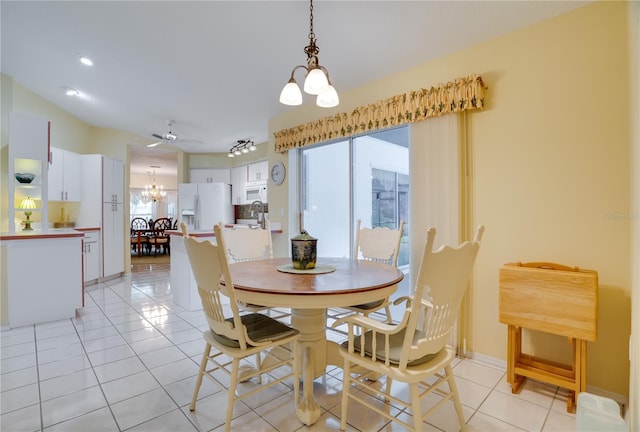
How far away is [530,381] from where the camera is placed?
2.09 m

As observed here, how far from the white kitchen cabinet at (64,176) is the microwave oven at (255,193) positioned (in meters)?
2.83

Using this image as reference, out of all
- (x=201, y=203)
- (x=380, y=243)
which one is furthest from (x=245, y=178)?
(x=380, y=243)

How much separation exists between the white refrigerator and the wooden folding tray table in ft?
18.5

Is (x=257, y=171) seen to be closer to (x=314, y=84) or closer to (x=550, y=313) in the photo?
(x=314, y=84)

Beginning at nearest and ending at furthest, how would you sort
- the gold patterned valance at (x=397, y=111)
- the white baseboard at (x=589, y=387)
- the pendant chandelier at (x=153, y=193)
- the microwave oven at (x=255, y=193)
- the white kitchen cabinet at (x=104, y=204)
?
the white baseboard at (x=589, y=387) → the gold patterned valance at (x=397, y=111) → the white kitchen cabinet at (x=104, y=204) → the microwave oven at (x=255, y=193) → the pendant chandelier at (x=153, y=193)

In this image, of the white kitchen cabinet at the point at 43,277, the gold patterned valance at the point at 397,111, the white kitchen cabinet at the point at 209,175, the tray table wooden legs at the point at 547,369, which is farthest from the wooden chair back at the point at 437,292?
the white kitchen cabinet at the point at 209,175

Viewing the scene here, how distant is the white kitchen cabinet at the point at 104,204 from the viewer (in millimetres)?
4922

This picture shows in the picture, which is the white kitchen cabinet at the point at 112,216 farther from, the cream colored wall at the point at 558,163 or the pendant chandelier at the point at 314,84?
the cream colored wall at the point at 558,163

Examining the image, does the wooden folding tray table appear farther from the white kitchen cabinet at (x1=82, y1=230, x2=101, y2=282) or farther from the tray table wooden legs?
the white kitchen cabinet at (x1=82, y1=230, x2=101, y2=282)

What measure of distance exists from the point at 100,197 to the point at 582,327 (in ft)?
19.9

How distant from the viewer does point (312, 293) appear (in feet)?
4.58

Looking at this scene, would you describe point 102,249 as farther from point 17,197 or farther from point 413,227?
point 413,227

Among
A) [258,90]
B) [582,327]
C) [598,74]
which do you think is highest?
[258,90]

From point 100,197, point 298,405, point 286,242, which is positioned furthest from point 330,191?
point 100,197
